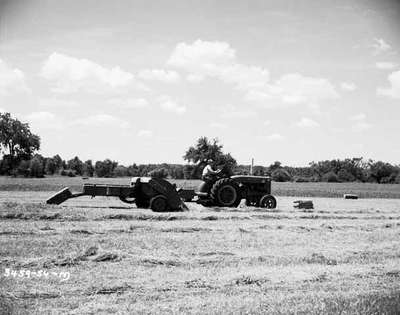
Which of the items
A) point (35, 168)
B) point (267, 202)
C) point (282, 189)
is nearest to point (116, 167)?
point (35, 168)

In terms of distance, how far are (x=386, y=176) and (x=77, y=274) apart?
3385 inches

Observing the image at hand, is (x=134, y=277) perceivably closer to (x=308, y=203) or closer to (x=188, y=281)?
(x=188, y=281)

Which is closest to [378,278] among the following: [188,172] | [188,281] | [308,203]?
[188,281]

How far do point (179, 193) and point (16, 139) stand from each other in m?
58.7

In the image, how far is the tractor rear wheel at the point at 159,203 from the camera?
49.6 ft

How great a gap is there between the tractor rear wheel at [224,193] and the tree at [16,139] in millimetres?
57560

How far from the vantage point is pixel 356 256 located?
850 centimetres

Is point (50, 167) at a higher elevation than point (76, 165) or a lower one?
lower

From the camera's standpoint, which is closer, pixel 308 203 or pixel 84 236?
pixel 84 236

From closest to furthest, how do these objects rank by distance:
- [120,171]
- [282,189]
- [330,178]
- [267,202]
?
[267,202], [282,189], [330,178], [120,171]

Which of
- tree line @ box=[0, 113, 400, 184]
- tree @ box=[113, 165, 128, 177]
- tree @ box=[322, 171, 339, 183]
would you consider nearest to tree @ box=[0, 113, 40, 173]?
tree line @ box=[0, 113, 400, 184]

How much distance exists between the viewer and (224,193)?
56.1 feet

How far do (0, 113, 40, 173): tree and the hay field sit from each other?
6042cm

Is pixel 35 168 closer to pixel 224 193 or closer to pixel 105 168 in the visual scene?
pixel 105 168
